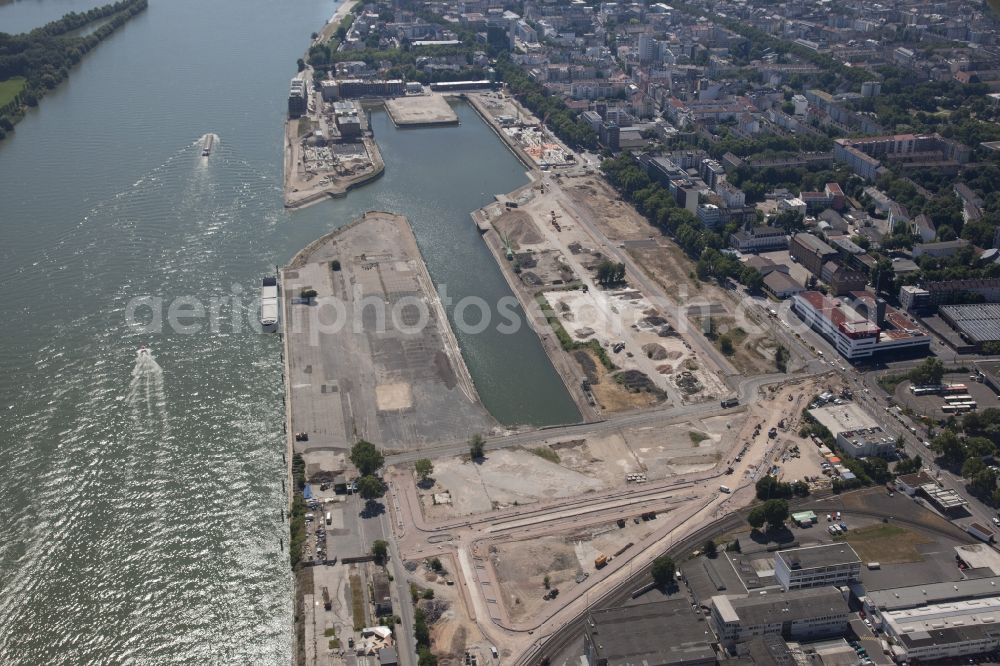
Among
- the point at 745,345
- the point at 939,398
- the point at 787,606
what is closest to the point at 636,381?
the point at 745,345

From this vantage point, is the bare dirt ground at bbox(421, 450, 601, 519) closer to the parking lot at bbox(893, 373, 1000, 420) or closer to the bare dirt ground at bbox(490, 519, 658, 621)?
the bare dirt ground at bbox(490, 519, 658, 621)

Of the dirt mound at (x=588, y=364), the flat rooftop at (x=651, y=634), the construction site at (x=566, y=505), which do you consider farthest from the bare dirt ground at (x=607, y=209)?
the flat rooftop at (x=651, y=634)

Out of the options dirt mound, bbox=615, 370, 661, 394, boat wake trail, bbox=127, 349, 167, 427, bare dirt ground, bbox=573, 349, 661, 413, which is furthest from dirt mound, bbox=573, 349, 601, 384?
boat wake trail, bbox=127, 349, 167, 427

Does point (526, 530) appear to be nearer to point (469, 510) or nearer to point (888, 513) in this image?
point (469, 510)

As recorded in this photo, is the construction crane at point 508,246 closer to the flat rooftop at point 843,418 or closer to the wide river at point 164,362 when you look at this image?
the wide river at point 164,362

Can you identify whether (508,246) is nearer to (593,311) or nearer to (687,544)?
(593,311)

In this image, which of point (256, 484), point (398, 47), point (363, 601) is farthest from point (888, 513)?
point (398, 47)
